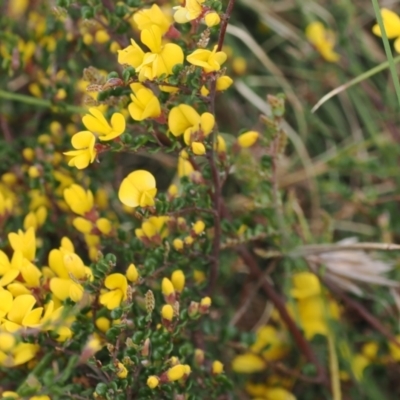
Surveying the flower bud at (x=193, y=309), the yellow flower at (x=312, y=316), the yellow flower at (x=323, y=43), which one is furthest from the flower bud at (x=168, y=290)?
the yellow flower at (x=323, y=43)

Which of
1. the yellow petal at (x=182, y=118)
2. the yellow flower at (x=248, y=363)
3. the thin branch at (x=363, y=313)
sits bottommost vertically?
the yellow flower at (x=248, y=363)

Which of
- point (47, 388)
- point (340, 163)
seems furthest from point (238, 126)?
point (47, 388)

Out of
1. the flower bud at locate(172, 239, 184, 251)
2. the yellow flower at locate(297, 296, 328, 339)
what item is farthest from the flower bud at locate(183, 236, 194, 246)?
the yellow flower at locate(297, 296, 328, 339)

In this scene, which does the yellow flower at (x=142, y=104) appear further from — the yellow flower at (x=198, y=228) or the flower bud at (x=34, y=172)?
the flower bud at (x=34, y=172)

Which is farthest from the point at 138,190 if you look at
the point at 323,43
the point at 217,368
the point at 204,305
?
the point at 323,43

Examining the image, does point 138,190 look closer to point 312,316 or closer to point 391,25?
point 391,25

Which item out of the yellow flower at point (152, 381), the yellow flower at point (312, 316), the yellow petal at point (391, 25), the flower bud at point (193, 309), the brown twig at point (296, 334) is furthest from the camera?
the yellow flower at point (312, 316)
